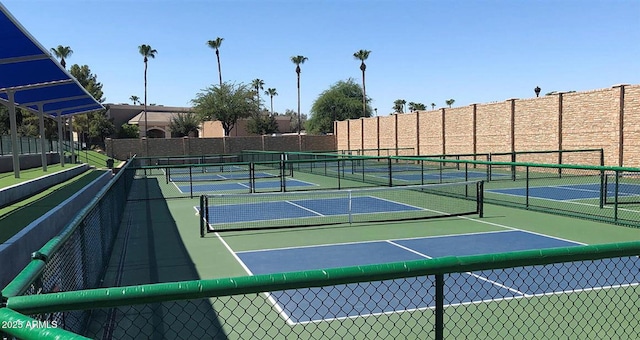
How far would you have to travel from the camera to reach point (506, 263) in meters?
3.36

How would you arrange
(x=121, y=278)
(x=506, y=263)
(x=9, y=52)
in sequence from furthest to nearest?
(x=9, y=52), (x=121, y=278), (x=506, y=263)

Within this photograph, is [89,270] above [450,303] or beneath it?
above

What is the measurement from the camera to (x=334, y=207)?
1839 cm

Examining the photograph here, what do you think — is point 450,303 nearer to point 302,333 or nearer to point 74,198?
point 302,333

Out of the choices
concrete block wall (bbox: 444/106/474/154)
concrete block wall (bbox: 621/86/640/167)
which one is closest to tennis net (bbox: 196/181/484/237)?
concrete block wall (bbox: 621/86/640/167)

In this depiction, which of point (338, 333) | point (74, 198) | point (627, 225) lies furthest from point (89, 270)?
point (627, 225)

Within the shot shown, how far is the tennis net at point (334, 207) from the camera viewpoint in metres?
14.7

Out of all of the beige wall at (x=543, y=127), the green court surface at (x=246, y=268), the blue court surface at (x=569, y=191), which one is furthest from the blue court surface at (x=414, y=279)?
the beige wall at (x=543, y=127)

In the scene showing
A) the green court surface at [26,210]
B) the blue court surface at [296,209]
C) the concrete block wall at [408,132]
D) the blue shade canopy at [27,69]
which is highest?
the blue shade canopy at [27,69]

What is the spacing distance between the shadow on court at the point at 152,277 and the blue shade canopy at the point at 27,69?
503 centimetres

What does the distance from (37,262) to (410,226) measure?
11416 mm

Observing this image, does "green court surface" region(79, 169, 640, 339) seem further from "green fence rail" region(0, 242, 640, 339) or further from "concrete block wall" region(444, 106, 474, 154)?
"concrete block wall" region(444, 106, 474, 154)

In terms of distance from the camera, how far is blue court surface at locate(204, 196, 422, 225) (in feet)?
53.7

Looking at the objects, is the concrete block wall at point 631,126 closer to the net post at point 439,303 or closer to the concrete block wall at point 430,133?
the concrete block wall at point 430,133
